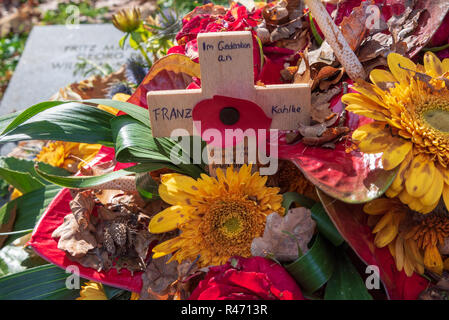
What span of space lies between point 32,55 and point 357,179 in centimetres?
162

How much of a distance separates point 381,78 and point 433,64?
104mm

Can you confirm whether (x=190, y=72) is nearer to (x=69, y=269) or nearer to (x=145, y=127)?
(x=145, y=127)

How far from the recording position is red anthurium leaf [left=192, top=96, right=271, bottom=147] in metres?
0.71

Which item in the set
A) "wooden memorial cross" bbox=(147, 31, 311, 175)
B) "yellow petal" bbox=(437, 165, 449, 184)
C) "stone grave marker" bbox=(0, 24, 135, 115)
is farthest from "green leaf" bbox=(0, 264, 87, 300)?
"stone grave marker" bbox=(0, 24, 135, 115)

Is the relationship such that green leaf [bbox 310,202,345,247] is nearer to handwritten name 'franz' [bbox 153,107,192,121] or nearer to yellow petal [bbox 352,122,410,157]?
yellow petal [bbox 352,122,410,157]

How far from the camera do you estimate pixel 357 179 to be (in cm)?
64

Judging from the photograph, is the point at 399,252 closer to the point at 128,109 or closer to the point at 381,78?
the point at 381,78

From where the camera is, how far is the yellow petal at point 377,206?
690mm

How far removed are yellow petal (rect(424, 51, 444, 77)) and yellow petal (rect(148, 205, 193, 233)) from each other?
477mm

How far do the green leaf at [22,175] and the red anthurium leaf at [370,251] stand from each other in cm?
73

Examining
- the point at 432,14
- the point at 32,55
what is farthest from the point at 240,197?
the point at 32,55

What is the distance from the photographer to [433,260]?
68cm

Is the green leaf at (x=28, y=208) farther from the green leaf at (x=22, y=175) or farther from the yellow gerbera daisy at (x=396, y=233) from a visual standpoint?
the yellow gerbera daisy at (x=396, y=233)

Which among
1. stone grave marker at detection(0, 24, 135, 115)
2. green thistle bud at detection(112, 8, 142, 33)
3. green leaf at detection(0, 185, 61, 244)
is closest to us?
green leaf at detection(0, 185, 61, 244)
